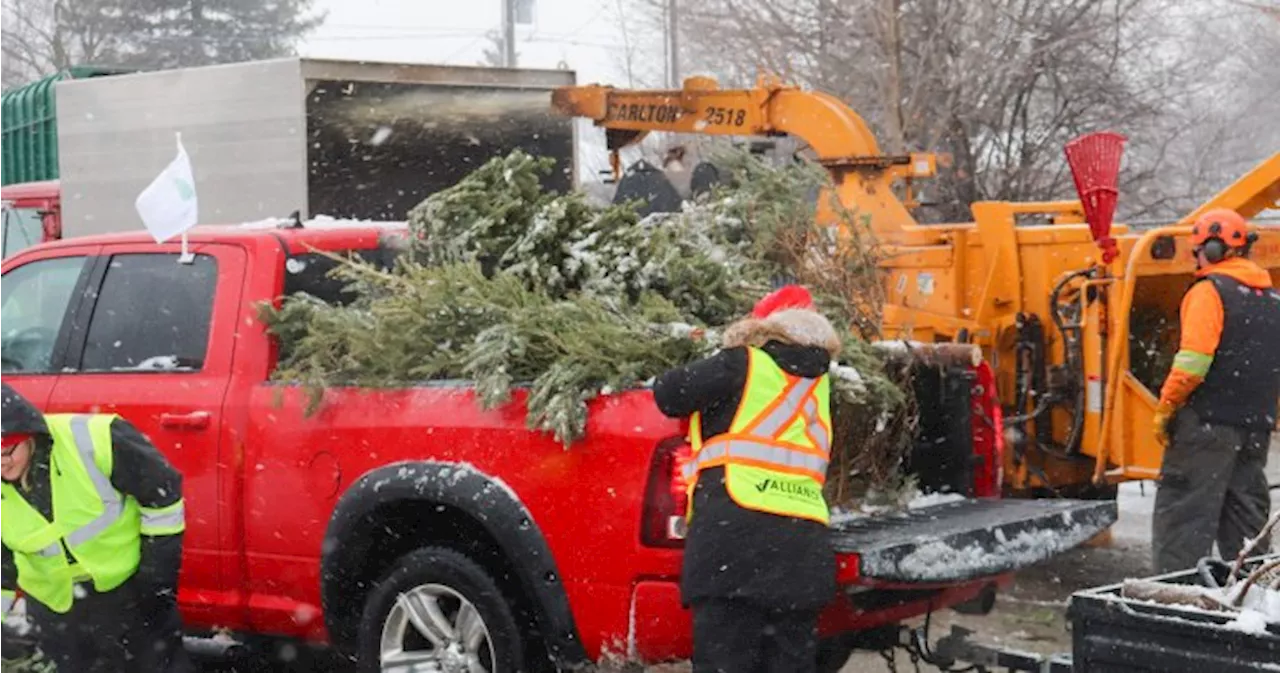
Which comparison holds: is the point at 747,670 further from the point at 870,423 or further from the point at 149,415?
the point at 149,415

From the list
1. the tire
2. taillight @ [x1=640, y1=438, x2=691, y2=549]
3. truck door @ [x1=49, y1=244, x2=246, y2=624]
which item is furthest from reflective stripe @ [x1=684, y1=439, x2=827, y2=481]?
truck door @ [x1=49, y1=244, x2=246, y2=624]

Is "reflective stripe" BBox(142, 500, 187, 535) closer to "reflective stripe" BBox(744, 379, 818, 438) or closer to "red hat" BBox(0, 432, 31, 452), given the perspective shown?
"red hat" BBox(0, 432, 31, 452)

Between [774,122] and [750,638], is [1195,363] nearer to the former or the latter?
[750,638]

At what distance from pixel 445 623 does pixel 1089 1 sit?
12998mm

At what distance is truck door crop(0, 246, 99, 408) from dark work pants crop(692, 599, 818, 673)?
3.02 meters

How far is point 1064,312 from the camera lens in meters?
9.11

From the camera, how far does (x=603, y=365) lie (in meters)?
5.66

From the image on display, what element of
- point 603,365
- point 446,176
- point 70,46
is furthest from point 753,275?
point 70,46

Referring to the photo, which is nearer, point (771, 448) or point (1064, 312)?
point (771, 448)

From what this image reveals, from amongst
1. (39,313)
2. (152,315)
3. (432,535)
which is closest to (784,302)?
(432,535)

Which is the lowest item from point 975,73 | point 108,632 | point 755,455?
point 108,632

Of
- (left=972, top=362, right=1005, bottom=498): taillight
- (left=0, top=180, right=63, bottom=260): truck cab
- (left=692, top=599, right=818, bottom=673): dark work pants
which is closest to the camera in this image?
(left=692, top=599, right=818, bottom=673): dark work pants

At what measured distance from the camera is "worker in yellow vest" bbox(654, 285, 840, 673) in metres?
5.15

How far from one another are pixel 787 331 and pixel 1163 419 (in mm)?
3027
